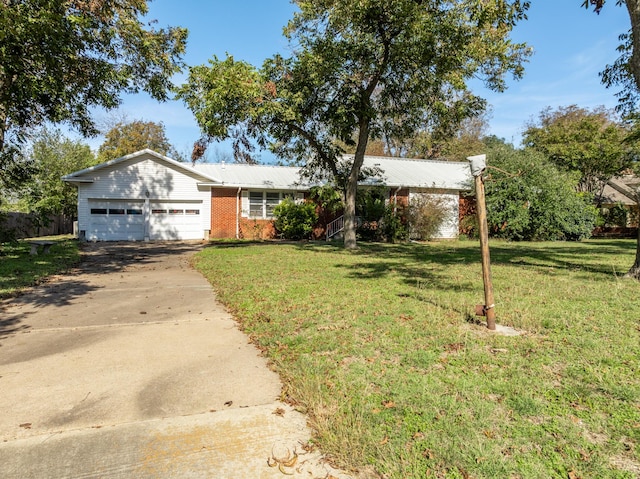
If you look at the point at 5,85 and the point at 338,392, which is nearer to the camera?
the point at 338,392

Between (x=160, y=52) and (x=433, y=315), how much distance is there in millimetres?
12020

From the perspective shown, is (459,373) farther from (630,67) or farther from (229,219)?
(229,219)

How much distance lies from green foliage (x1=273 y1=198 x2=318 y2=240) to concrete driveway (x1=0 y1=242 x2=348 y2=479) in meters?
15.5

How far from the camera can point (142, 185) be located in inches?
851

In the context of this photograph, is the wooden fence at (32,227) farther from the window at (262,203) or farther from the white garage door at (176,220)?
the window at (262,203)

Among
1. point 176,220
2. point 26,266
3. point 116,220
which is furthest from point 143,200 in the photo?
point 26,266

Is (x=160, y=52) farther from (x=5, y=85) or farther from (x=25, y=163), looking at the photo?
(x=25, y=163)

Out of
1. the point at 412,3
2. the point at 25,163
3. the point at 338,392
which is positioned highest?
the point at 412,3

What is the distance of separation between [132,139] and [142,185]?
2373 cm

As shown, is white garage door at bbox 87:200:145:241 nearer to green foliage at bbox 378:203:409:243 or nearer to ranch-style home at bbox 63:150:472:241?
ranch-style home at bbox 63:150:472:241

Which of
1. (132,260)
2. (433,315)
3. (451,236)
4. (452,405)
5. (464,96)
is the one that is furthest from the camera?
(451,236)

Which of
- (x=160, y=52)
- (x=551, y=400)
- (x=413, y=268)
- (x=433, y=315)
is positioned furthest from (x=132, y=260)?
(x=551, y=400)

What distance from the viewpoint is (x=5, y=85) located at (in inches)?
405

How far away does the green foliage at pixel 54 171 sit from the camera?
27422 millimetres
